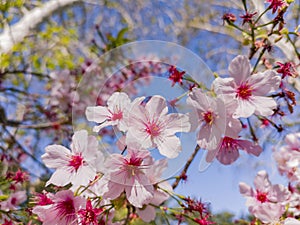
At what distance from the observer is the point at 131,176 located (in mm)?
657

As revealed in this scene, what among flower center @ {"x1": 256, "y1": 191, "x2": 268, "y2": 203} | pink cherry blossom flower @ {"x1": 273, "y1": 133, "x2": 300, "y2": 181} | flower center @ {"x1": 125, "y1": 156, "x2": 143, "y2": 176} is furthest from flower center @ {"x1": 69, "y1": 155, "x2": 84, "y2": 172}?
pink cherry blossom flower @ {"x1": 273, "y1": 133, "x2": 300, "y2": 181}

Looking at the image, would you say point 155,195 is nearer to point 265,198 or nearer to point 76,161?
point 76,161

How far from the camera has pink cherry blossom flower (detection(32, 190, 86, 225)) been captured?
69 cm

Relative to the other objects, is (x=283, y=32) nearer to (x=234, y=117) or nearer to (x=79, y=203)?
(x=234, y=117)

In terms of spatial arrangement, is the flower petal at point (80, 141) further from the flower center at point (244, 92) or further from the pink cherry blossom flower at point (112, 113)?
the flower center at point (244, 92)

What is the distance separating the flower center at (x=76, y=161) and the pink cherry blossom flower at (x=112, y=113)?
61 mm

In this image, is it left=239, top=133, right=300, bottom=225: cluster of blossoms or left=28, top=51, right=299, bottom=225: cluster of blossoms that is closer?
left=28, top=51, right=299, bottom=225: cluster of blossoms

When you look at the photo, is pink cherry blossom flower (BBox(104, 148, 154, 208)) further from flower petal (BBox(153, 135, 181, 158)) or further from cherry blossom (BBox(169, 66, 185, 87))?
cherry blossom (BBox(169, 66, 185, 87))

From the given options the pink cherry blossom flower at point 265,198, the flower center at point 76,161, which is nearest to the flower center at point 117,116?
the flower center at point 76,161

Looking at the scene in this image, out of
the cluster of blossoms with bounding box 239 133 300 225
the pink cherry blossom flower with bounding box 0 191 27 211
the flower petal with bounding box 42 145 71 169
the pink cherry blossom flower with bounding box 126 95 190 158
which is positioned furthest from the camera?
A: the pink cherry blossom flower with bounding box 0 191 27 211

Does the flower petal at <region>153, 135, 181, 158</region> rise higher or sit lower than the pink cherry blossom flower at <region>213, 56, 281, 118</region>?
lower

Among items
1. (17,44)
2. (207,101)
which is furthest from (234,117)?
(17,44)

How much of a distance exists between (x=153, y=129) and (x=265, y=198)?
601mm

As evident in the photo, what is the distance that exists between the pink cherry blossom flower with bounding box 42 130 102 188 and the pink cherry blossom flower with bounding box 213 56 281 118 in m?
0.25
